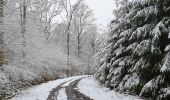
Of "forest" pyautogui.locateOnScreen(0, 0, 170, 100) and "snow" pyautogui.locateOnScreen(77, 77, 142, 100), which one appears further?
"snow" pyautogui.locateOnScreen(77, 77, 142, 100)

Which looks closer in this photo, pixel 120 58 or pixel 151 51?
pixel 151 51

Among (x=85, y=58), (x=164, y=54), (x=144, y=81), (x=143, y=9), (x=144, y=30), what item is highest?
(x=143, y=9)

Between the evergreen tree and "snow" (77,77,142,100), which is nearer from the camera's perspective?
the evergreen tree

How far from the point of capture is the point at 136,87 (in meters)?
14.7

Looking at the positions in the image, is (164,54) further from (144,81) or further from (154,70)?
(144,81)

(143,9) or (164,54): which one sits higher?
(143,9)

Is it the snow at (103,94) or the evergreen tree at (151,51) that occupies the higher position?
the evergreen tree at (151,51)

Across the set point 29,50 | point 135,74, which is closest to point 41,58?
point 29,50

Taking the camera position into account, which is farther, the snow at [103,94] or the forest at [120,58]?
the snow at [103,94]

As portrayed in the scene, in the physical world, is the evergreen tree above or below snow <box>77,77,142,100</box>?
above

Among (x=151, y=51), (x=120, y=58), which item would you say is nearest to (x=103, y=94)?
(x=120, y=58)

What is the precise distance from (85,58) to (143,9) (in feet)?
160

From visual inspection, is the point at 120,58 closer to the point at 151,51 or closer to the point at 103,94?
the point at 103,94

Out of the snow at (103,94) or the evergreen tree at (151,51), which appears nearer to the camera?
the evergreen tree at (151,51)
